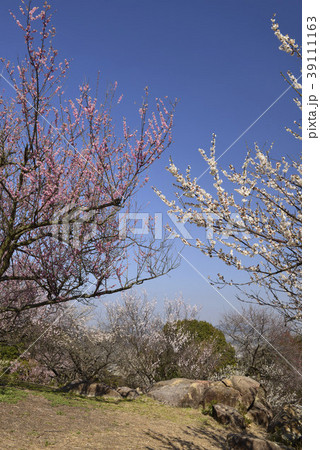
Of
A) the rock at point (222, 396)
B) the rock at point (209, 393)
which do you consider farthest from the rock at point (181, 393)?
the rock at point (222, 396)

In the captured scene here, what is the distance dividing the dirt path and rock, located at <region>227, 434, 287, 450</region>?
0.47 metres

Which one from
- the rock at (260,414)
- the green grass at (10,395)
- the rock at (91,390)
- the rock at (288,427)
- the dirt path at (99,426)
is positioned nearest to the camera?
the dirt path at (99,426)

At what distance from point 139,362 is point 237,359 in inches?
212

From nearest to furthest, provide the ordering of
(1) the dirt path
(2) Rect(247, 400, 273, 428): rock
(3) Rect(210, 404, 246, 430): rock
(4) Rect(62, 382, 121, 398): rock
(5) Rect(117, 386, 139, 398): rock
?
(1) the dirt path
(3) Rect(210, 404, 246, 430): rock
(2) Rect(247, 400, 273, 428): rock
(4) Rect(62, 382, 121, 398): rock
(5) Rect(117, 386, 139, 398): rock

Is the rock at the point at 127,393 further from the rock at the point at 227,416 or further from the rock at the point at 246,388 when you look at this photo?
the rock at the point at 246,388

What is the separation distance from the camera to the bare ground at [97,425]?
7914 millimetres

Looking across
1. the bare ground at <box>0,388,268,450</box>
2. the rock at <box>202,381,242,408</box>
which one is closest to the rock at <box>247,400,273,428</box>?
the rock at <box>202,381,242,408</box>

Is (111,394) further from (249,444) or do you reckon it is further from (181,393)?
(249,444)

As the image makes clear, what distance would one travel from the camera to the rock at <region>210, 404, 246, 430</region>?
12078mm

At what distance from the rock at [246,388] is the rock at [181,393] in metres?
1.02

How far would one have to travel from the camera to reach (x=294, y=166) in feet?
17.8

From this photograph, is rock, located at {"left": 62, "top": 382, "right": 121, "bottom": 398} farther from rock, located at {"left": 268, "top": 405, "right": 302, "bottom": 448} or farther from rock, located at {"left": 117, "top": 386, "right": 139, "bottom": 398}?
rock, located at {"left": 268, "top": 405, "right": 302, "bottom": 448}
